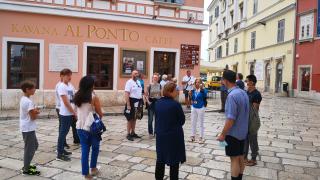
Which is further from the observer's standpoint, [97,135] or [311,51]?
[311,51]

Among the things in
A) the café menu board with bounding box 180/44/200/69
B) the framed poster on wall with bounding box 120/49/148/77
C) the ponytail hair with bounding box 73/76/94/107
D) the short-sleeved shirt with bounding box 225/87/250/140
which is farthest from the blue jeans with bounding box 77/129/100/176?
the café menu board with bounding box 180/44/200/69

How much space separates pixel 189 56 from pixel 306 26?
13267 mm

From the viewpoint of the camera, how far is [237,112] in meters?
4.55

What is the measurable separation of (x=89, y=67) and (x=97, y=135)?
9.00 metres

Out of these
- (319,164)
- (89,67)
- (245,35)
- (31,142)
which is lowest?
(319,164)

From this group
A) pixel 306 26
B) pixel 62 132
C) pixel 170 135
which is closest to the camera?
pixel 170 135

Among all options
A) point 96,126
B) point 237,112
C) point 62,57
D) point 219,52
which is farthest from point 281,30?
point 96,126

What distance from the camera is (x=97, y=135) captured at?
5.17m

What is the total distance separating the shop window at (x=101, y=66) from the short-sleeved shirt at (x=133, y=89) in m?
5.95

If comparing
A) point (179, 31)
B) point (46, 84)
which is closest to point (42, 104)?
point (46, 84)

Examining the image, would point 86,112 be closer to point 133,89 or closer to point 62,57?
point 133,89

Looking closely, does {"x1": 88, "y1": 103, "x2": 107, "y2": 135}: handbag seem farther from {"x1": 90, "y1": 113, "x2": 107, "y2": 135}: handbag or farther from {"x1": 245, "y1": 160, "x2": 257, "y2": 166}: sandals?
{"x1": 245, "y1": 160, "x2": 257, "y2": 166}: sandals

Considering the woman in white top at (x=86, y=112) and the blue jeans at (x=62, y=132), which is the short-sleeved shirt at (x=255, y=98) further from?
the blue jeans at (x=62, y=132)

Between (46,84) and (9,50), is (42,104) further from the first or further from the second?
(9,50)
